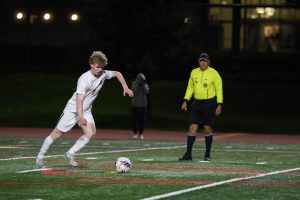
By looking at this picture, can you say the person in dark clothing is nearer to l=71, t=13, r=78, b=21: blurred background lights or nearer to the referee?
the referee

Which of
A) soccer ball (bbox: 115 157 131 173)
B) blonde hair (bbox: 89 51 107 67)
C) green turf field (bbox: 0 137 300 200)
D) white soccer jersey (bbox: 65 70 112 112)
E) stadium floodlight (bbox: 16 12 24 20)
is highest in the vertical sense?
stadium floodlight (bbox: 16 12 24 20)

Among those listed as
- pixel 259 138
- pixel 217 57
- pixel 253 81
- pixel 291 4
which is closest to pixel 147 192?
pixel 259 138

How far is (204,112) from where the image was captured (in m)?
18.8

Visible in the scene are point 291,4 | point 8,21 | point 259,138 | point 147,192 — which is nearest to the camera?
point 147,192

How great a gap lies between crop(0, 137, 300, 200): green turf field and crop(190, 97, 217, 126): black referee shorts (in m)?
0.75

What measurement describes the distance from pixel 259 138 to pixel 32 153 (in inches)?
438

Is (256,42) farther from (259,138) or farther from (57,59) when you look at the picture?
(259,138)

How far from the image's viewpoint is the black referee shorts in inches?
739

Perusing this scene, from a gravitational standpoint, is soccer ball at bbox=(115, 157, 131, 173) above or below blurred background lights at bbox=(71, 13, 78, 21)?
below

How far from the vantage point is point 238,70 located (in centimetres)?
4912

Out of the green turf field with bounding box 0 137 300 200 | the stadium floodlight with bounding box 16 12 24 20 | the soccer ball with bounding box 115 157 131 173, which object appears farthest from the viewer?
the stadium floodlight with bounding box 16 12 24 20

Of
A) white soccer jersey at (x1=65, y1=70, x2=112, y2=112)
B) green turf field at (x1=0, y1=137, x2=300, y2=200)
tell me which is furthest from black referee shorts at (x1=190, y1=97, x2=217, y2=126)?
white soccer jersey at (x1=65, y1=70, x2=112, y2=112)

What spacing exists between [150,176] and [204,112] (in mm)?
3946

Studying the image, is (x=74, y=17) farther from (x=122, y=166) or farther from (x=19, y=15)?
(x=122, y=166)
